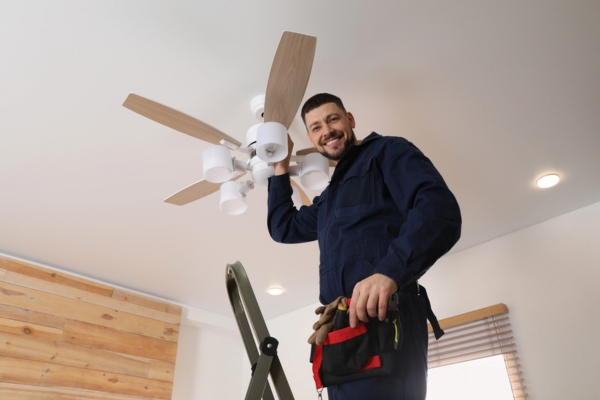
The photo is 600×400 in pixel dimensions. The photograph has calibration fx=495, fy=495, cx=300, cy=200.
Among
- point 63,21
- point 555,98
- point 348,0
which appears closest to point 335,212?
point 348,0

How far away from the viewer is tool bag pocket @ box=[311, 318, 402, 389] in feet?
3.15

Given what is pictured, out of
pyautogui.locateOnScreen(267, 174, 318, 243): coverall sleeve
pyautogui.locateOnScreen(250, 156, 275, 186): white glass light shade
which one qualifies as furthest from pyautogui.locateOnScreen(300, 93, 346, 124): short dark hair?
pyautogui.locateOnScreen(250, 156, 275, 186): white glass light shade

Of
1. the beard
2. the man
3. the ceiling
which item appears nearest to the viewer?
the man

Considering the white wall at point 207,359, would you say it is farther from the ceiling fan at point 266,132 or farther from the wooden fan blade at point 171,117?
the wooden fan blade at point 171,117

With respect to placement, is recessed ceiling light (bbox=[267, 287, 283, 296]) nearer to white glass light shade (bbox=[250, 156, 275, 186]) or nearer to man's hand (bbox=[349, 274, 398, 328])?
white glass light shade (bbox=[250, 156, 275, 186])

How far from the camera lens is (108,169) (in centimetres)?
267

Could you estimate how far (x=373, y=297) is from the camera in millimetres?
922

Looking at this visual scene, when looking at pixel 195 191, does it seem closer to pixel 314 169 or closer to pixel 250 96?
pixel 250 96

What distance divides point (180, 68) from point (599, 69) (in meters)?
1.82

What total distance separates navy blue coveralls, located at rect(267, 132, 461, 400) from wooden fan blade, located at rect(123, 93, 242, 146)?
2.40 ft

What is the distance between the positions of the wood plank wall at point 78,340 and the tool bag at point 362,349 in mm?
3074

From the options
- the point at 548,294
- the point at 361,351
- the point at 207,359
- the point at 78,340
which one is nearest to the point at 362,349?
the point at 361,351

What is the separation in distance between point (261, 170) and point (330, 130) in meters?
0.54

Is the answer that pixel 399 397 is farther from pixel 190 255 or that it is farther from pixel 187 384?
pixel 187 384
